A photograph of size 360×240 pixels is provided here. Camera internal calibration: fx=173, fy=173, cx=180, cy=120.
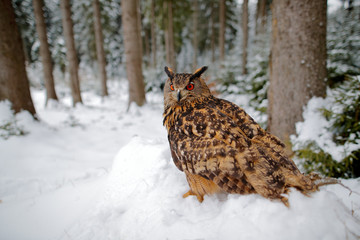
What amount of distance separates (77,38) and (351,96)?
27.7 metres

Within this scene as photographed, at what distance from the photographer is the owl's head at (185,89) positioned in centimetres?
201

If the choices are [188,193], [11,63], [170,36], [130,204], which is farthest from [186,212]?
[170,36]

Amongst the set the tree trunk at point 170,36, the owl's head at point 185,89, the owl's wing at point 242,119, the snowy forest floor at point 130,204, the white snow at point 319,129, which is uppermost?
the tree trunk at point 170,36

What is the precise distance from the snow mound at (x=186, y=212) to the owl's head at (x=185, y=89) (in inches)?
34.6

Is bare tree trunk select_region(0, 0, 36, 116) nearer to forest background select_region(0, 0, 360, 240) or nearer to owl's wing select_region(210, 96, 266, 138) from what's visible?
forest background select_region(0, 0, 360, 240)

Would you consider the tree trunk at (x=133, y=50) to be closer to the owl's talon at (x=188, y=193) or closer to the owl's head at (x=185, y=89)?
the owl's head at (x=185, y=89)

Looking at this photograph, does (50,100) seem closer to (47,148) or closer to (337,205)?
(47,148)

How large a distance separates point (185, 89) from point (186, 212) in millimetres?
1303

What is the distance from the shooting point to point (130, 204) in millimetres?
1967

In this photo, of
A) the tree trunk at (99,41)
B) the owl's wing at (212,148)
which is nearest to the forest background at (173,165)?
the owl's wing at (212,148)

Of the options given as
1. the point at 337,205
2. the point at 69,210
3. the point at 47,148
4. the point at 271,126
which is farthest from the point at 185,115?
the point at 47,148

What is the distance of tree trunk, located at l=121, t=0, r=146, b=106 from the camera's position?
23.8 feet

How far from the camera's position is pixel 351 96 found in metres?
2.62

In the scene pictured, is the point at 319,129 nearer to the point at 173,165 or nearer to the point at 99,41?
the point at 173,165
